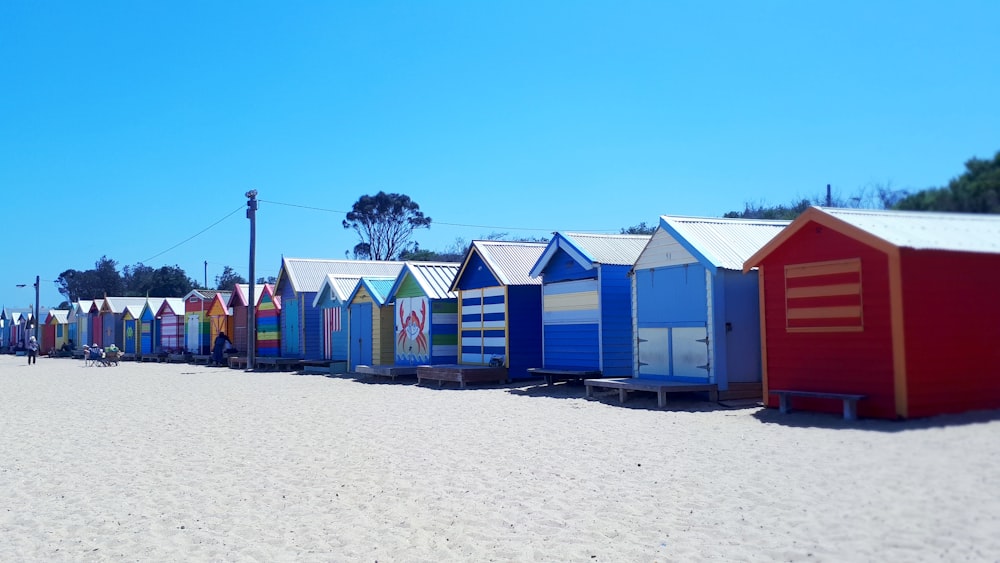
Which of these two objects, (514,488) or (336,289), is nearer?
(514,488)

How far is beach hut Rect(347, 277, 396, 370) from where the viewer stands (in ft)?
88.4

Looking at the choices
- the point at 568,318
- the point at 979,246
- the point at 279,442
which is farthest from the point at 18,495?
the point at 568,318

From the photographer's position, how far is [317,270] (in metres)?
34.2

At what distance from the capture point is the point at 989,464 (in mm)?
7070

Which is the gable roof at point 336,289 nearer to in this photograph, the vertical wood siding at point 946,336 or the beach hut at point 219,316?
the beach hut at point 219,316

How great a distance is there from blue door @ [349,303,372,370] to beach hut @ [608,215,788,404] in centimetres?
1290

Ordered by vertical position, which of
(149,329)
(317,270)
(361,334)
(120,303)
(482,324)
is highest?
(317,270)

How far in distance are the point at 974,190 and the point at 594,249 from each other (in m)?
13.7

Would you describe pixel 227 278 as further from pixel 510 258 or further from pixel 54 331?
pixel 510 258

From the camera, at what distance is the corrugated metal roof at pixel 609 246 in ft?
61.0

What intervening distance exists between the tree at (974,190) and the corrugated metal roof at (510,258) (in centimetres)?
1551

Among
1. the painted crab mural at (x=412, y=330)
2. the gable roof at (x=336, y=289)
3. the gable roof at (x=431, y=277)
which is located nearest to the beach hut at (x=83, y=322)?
the gable roof at (x=336, y=289)

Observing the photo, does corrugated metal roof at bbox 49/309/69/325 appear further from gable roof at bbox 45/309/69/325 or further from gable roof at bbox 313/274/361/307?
gable roof at bbox 313/274/361/307

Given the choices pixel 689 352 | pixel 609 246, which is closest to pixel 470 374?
pixel 609 246
